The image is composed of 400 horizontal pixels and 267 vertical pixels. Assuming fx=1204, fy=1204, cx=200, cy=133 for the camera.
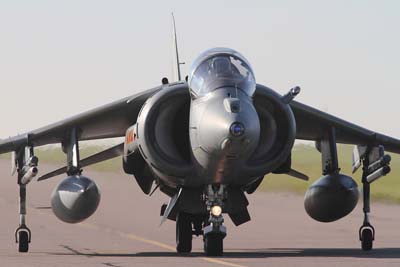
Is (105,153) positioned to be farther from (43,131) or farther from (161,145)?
(161,145)

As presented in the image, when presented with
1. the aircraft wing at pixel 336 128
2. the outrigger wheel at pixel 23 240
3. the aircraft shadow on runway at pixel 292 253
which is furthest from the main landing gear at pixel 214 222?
the outrigger wheel at pixel 23 240

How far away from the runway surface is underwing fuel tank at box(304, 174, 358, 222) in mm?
620

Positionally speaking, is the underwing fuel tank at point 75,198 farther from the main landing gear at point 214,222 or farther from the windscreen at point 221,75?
the windscreen at point 221,75

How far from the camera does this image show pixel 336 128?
20156 mm

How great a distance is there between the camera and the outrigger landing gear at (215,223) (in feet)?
55.1

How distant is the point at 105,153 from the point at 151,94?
251cm

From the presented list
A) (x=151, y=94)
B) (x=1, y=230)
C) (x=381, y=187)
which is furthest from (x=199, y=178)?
(x=381, y=187)

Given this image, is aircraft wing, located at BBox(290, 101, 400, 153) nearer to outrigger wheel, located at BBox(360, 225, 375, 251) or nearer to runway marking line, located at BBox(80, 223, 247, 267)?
outrigger wheel, located at BBox(360, 225, 375, 251)

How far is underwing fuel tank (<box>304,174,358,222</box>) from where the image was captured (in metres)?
19.1

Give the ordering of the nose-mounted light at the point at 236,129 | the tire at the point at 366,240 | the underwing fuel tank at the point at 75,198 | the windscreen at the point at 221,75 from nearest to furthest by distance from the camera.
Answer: the nose-mounted light at the point at 236,129
the windscreen at the point at 221,75
the underwing fuel tank at the point at 75,198
the tire at the point at 366,240

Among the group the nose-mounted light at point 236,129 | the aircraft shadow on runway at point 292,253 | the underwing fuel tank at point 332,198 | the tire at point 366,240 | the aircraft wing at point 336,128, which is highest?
the aircraft wing at point 336,128

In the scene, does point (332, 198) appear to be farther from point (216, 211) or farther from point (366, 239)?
point (216, 211)

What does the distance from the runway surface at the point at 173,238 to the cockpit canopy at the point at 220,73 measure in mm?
2392

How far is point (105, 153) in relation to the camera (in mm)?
20672
